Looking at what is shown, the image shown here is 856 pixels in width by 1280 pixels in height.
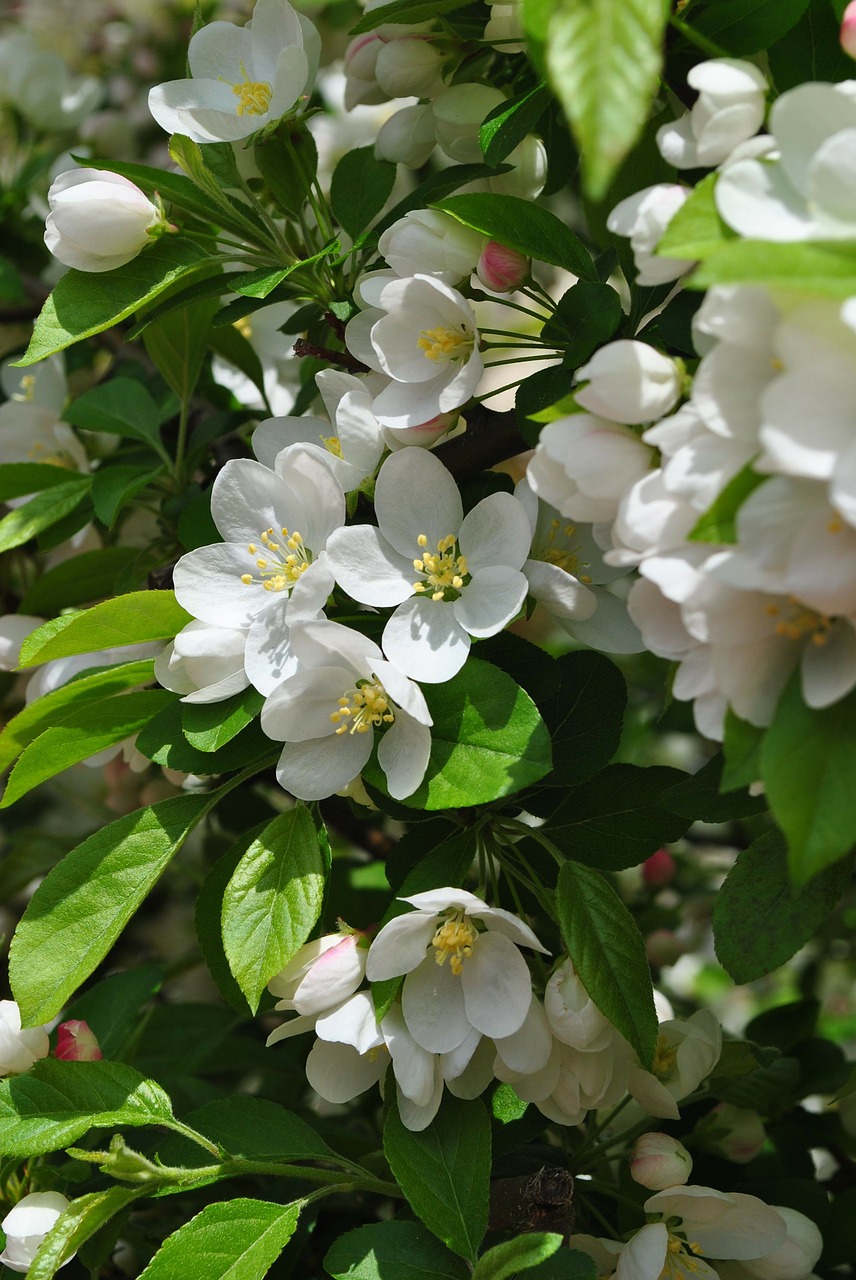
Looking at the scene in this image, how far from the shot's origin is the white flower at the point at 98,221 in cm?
91

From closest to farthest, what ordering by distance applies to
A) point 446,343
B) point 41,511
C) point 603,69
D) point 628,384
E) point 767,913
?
point 603,69 → point 628,384 → point 767,913 → point 446,343 → point 41,511

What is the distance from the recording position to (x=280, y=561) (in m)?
0.95

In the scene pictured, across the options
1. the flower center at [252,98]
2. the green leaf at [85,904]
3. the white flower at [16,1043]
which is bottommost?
the white flower at [16,1043]

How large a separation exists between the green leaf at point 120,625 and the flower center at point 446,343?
28 cm

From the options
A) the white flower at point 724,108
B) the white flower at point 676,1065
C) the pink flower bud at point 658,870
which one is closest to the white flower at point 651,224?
the white flower at point 724,108

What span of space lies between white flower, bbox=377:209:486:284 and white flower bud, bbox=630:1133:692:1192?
714mm

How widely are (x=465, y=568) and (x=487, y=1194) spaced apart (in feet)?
1.53

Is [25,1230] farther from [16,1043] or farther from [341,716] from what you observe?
[341,716]

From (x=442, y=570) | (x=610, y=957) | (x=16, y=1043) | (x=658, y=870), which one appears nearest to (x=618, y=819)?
(x=610, y=957)

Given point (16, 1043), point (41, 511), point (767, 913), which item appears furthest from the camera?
point (41, 511)

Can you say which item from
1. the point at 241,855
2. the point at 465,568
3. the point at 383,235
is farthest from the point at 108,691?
the point at 383,235

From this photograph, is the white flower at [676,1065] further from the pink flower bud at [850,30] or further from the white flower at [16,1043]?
the pink flower bud at [850,30]

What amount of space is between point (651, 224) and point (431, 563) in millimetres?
286

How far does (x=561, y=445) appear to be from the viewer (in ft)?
2.34
